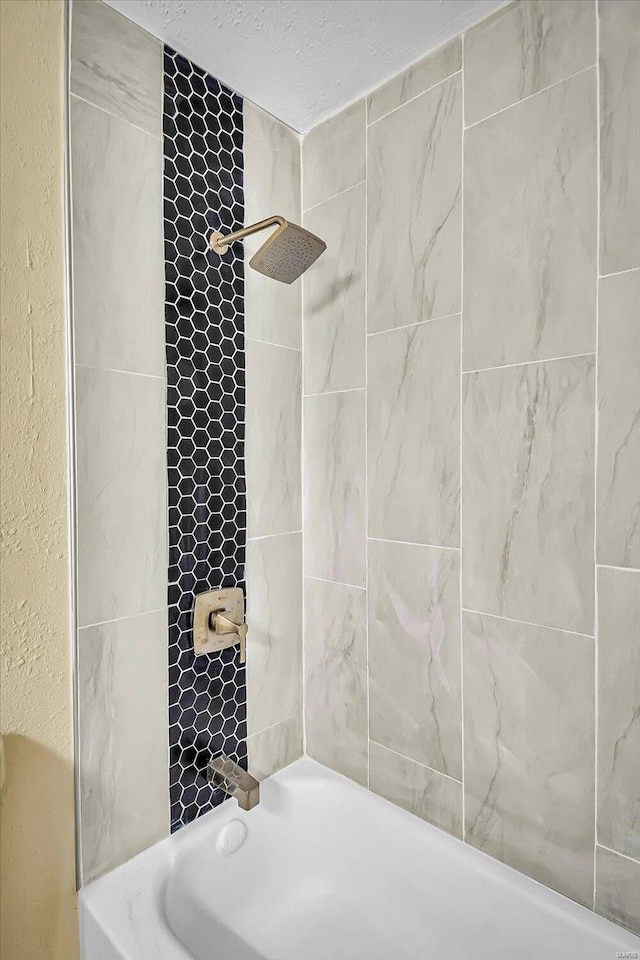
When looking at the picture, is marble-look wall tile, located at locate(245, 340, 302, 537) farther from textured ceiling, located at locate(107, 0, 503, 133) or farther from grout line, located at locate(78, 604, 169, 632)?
textured ceiling, located at locate(107, 0, 503, 133)

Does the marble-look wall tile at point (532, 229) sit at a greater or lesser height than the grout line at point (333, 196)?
lesser

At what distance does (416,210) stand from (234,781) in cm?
134

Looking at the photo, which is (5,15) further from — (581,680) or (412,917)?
(412,917)

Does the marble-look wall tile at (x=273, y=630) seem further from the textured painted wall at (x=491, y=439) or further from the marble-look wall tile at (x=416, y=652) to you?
the marble-look wall tile at (x=416, y=652)

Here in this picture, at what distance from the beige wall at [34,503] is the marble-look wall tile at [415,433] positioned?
0.71 metres

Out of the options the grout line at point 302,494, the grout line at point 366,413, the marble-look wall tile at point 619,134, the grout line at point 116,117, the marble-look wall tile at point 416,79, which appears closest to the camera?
the marble-look wall tile at point 619,134

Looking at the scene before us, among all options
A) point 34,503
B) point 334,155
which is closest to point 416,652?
point 34,503

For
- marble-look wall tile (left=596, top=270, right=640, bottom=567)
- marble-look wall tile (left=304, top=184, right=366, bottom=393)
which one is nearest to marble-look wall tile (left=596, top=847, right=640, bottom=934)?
marble-look wall tile (left=596, top=270, right=640, bottom=567)

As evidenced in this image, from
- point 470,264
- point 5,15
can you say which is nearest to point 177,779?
point 470,264

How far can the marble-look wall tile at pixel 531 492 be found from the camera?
1.05 metres

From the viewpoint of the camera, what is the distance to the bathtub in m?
1.06

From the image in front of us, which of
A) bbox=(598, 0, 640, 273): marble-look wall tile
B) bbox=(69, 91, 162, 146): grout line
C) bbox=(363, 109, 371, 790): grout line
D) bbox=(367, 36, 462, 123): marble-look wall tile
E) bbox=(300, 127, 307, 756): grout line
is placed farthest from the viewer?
bbox=(300, 127, 307, 756): grout line

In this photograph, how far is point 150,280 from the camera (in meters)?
1.21

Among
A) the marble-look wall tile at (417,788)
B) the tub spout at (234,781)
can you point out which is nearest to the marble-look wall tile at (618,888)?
the marble-look wall tile at (417,788)
